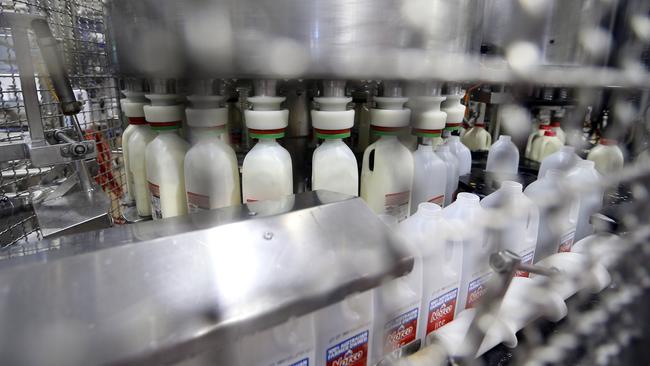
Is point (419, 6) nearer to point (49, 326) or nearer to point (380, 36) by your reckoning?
point (380, 36)

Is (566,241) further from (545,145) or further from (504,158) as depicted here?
(545,145)

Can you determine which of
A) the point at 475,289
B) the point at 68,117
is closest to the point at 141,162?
the point at 68,117

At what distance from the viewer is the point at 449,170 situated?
32.0 inches

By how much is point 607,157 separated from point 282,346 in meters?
1.07

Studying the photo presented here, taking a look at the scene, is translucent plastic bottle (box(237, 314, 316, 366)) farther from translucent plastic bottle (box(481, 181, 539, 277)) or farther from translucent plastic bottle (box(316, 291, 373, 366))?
translucent plastic bottle (box(481, 181, 539, 277))

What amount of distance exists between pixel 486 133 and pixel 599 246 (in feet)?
2.30

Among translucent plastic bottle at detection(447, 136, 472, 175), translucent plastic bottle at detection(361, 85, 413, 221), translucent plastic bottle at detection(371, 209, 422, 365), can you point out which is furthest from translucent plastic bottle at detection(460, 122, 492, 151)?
translucent plastic bottle at detection(371, 209, 422, 365)

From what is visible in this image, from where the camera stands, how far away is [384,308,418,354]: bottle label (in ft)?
1.72

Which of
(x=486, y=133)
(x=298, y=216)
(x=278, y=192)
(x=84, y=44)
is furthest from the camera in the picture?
(x=486, y=133)

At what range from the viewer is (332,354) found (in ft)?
1.53

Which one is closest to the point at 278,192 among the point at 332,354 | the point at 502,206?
the point at 332,354

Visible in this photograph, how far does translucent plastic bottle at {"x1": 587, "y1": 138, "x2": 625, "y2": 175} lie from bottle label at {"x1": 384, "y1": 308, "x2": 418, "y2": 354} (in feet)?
2.65

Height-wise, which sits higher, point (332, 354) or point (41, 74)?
point (41, 74)

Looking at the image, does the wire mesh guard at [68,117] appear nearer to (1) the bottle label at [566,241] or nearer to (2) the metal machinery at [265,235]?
(2) the metal machinery at [265,235]
